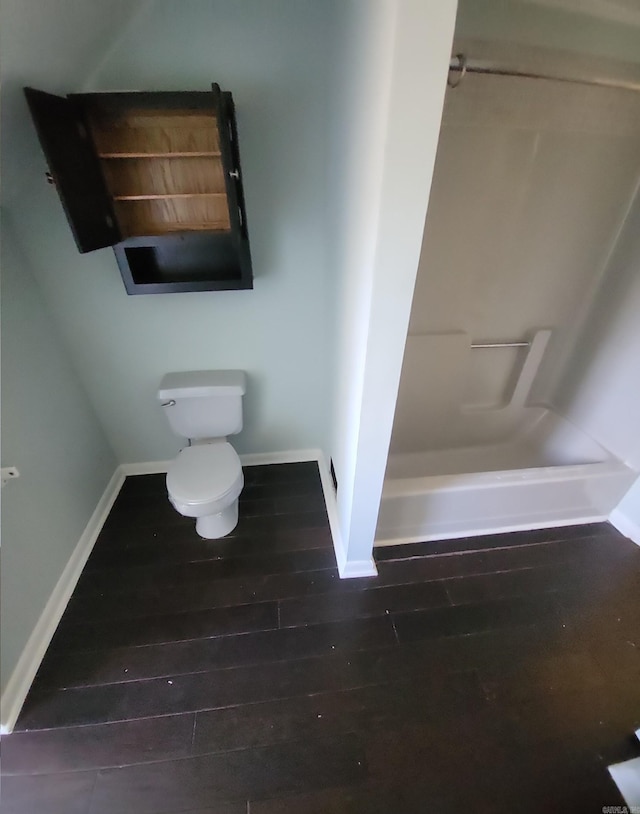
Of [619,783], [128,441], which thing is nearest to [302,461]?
[128,441]

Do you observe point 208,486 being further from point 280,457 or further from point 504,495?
point 504,495

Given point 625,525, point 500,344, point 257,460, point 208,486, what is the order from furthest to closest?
point 257,460 < point 500,344 < point 625,525 < point 208,486

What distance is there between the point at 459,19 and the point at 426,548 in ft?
6.74

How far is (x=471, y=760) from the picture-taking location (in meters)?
1.21

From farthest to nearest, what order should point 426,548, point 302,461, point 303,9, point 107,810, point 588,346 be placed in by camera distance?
point 302,461
point 588,346
point 426,548
point 303,9
point 107,810

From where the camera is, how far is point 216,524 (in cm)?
182

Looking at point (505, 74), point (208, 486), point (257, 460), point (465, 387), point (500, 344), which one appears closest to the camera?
point (505, 74)

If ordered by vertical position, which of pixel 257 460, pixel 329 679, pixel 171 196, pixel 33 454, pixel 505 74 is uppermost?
pixel 505 74

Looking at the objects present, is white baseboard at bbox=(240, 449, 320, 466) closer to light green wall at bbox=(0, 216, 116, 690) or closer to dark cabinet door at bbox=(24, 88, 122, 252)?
light green wall at bbox=(0, 216, 116, 690)

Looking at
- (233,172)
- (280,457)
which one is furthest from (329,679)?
(233,172)

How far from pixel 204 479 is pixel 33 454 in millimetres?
649

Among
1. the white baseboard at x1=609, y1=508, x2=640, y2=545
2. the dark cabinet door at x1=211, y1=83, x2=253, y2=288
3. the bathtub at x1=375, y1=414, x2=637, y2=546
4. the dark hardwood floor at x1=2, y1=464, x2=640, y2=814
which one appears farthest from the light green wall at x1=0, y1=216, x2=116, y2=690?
the white baseboard at x1=609, y1=508, x2=640, y2=545

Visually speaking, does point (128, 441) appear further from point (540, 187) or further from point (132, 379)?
point (540, 187)

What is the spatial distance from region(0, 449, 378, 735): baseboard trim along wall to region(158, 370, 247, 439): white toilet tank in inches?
15.1
